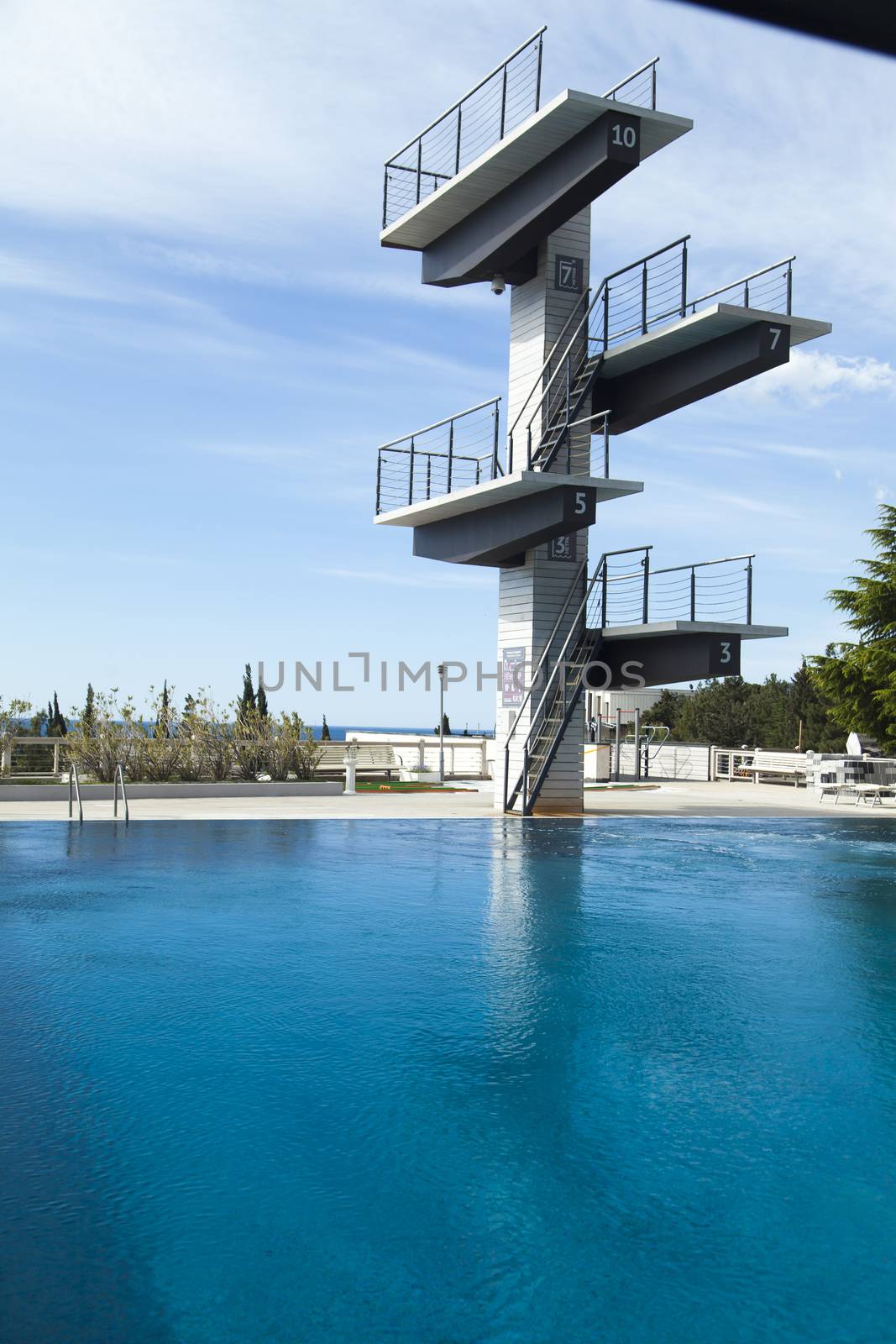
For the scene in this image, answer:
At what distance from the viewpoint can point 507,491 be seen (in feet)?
62.4

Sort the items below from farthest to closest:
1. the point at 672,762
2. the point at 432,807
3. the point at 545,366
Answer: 1. the point at 672,762
2. the point at 432,807
3. the point at 545,366

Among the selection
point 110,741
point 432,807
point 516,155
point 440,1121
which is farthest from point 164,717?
point 440,1121

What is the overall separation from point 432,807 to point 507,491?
632 centimetres

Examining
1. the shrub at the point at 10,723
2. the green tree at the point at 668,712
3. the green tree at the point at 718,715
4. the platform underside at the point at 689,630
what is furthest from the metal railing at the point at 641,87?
the green tree at the point at 668,712

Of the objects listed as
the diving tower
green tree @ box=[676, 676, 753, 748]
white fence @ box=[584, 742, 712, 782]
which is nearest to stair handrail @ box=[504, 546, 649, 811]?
the diving tower

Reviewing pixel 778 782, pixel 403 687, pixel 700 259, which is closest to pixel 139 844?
pixel 700 259

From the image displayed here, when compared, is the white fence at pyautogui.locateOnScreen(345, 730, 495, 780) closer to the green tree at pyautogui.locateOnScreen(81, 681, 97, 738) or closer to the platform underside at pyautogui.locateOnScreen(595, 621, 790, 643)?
the green tree at pyautogui.locateOnScreen(81, 681, 97, 738)

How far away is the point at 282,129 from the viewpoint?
53.9ft

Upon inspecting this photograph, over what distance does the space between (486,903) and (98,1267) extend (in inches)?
307

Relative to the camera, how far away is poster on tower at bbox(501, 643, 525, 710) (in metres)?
20.4

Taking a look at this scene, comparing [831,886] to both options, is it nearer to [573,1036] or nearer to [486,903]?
[486,903]

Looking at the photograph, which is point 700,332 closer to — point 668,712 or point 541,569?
point 541,569

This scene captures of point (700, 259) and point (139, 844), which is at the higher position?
point (700, 259)

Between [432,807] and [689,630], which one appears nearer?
[689,630]
